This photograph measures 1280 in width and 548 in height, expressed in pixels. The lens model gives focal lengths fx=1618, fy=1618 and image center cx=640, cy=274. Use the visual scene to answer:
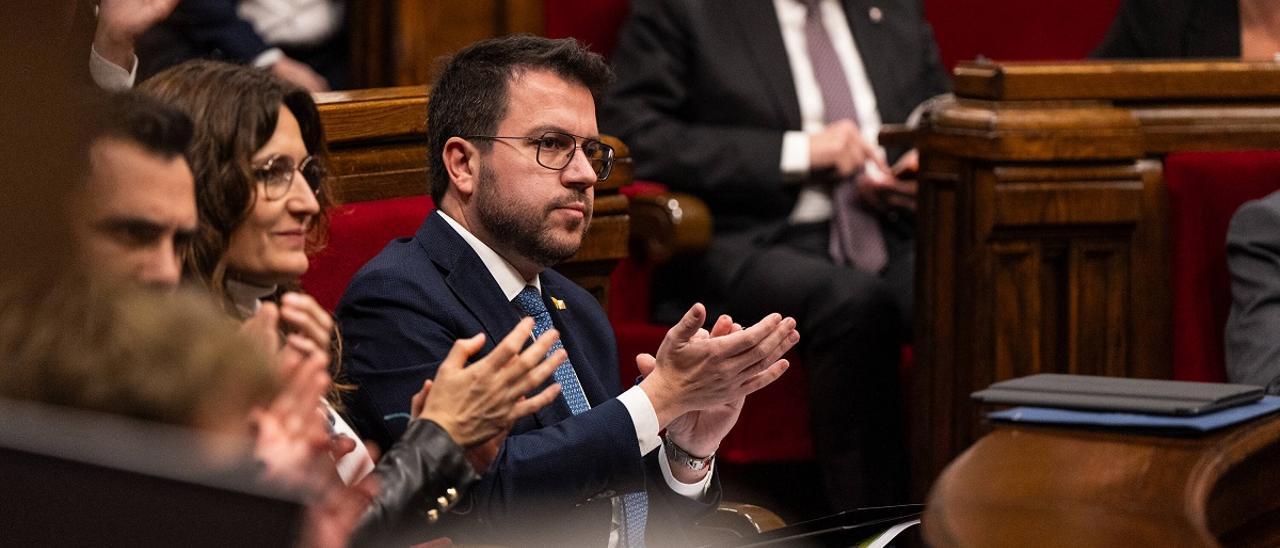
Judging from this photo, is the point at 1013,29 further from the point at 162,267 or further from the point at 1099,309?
the point at 162,267

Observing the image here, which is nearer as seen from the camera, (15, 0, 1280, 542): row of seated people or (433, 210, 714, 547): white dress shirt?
(433, 210, 714, 547): white dress shirt

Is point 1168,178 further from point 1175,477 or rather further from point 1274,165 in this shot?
point 1175,477

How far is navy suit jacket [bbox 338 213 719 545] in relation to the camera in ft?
5.65

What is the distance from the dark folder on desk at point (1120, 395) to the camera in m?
1.57

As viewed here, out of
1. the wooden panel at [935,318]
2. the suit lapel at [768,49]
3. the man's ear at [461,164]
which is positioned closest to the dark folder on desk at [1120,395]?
the man's ear at [461,164]

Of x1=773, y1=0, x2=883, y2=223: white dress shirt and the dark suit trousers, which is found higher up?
x1=773, y1=0, x2=883, y2=223: white dress shirt

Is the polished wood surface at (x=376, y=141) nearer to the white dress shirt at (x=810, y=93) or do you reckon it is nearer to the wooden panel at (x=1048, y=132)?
the wooden panel at (x=1048, y=132)

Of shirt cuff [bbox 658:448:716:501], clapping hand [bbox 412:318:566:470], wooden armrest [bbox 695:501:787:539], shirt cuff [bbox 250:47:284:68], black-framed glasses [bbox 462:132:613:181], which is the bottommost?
wooden armrest [bbox 695:501:787:539]

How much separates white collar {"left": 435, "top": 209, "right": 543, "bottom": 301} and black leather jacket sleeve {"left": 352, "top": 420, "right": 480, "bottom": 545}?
0.51 m

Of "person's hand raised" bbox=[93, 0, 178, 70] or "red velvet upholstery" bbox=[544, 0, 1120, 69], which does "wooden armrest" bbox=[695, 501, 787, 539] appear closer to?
"person's hand raised" bbox=[93, 0, 178, 70]

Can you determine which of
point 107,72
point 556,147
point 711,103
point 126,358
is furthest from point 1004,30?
point 126,358

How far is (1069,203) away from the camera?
266cm

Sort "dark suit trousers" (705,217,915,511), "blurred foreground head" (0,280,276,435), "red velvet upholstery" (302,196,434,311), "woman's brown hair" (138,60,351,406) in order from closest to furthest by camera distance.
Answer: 1. "blurred foreground head" (0,280,276,435)
2. "woman's brown hair" (138,60,351,406)
3. "red velvet upholstery" (302,196,434,311)
4. "dark suit trousers" (705,217,915,511)

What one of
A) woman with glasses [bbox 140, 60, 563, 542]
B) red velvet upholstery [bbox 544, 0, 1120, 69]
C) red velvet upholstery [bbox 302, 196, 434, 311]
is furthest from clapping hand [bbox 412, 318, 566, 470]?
red velvet upholstery [bbox 544, 0, 1120, 69]
